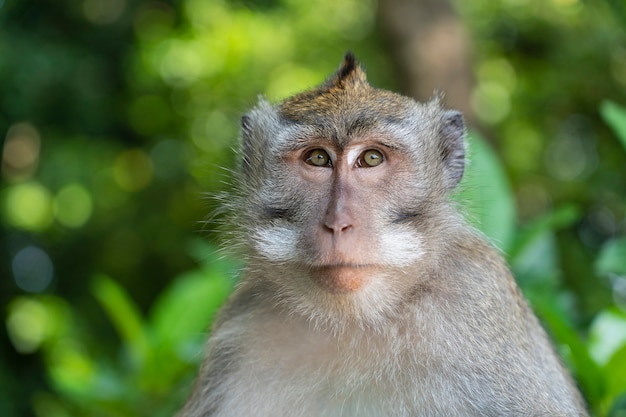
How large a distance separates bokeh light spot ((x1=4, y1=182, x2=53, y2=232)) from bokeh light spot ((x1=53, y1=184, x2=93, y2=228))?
0.17m

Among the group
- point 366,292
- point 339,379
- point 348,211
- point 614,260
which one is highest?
point 348,211

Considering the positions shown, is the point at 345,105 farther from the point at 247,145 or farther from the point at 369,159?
the point at 247,145

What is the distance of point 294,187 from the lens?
12.6 feet

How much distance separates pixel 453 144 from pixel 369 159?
74 centimetres

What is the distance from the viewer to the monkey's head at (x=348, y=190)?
3496mm

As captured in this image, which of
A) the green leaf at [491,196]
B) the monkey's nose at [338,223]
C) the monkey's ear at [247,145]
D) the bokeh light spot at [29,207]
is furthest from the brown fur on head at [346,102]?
the bokeh light spot at [29,207]

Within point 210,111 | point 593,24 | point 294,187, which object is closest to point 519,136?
point 593,24

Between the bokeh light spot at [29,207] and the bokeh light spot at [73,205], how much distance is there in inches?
6.6

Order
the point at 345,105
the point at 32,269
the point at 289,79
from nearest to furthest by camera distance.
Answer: the point at 345,105, the point at 32,269, the point at 289,79

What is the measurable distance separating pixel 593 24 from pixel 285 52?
5.27 m

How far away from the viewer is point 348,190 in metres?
3.60

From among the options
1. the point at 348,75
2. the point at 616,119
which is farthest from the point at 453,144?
the point at 616,119

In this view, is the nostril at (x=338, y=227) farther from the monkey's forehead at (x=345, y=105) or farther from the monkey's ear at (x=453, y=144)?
the monkey's ear at (x=453, y=144)

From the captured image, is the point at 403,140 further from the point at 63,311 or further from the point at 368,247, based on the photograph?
the point at 63,311
